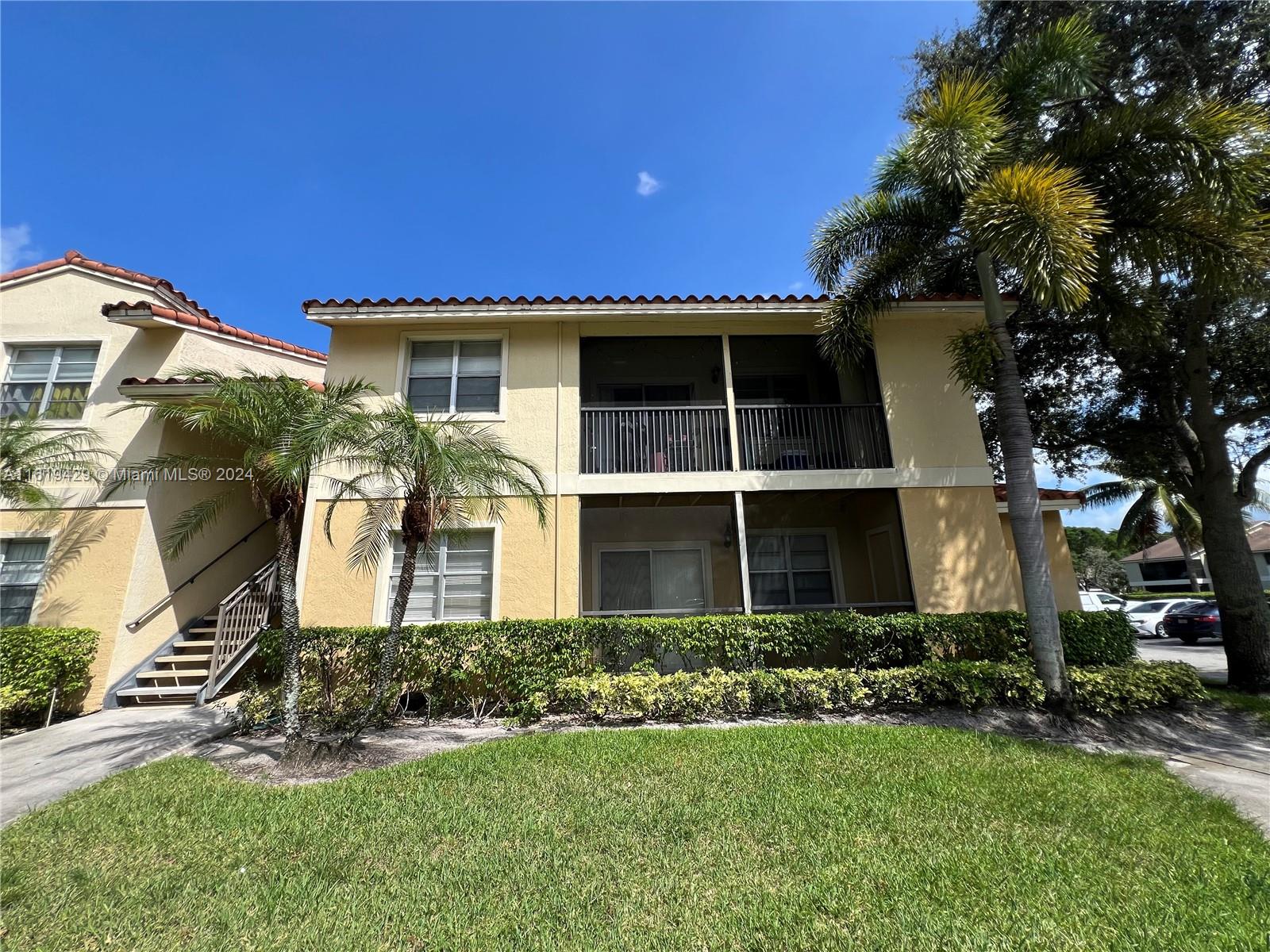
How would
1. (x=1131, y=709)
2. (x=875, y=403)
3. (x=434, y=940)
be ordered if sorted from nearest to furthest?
(x=434, y=940) < (x=1131, y=709) < (x=875, y=403)

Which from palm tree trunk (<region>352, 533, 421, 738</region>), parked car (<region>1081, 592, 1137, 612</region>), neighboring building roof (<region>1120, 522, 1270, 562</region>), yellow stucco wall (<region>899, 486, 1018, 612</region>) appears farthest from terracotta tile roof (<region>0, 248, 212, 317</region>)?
neighboring building roof (<region>1120, 522, 1270, 562</region>)

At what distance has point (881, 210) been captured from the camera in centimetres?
882

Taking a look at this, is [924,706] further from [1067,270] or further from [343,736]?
[343,736]

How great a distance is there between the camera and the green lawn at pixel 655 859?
293 centimetres

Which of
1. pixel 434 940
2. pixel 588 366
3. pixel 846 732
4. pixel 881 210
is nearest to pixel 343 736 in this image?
pixel 434 940

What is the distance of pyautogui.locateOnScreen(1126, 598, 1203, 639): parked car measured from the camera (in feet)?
69.2

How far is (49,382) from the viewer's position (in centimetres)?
971

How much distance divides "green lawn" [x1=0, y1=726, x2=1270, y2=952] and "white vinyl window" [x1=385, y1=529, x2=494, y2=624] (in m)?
3.53

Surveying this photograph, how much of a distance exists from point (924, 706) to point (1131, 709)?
8.69ft

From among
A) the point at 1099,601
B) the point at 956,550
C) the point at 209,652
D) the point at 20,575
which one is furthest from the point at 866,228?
the point at 1099,601

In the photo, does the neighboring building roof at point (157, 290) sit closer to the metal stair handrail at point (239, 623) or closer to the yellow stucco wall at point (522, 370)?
the yellow stucco wall at point (522, 370)

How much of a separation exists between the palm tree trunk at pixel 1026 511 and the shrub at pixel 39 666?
14.1 meters

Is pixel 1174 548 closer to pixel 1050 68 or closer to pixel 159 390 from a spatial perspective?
pixel 1050 68

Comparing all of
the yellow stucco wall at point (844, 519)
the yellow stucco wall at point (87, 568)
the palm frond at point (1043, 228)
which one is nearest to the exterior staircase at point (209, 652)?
the yellow stucco wall at point (87, 568)
